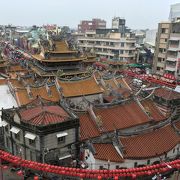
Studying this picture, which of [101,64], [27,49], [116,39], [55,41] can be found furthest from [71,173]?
[27,49]

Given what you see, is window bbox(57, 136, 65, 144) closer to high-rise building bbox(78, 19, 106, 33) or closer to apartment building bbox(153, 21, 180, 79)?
apartment building bbox(153, 21, 180, 79)

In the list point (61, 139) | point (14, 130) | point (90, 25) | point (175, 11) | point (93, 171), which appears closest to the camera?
point (93, 171)

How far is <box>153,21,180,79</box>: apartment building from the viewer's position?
3137 inches

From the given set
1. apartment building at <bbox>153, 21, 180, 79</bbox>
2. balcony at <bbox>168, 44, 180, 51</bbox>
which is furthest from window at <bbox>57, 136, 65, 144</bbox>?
balcony at <bbox>168, 44, 180, 51</bbox>

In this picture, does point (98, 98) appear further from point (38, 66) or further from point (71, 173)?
point (71, 173)

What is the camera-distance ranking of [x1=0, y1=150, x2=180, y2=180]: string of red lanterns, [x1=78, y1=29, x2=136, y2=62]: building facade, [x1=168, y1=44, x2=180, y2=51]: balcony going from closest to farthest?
[x1=0, y1=150, x2=180, y2=180]: string of red lanterns < [x1=168, y1=44, x2=180, y2=51]: balcony < [x1=78, y1=29, x2=136, y2=62]: building facade

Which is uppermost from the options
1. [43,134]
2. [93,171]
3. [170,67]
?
[170,67]

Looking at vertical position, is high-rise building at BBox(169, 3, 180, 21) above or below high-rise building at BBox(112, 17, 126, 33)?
above

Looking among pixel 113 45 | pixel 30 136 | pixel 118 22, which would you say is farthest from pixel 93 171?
pixel 118 22

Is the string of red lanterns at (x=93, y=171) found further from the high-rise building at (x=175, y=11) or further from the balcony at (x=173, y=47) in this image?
the high-rise building at (x=175, y=11)

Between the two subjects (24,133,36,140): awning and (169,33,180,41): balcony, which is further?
(169,33,180,41): balcony

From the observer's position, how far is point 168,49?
3223 inches

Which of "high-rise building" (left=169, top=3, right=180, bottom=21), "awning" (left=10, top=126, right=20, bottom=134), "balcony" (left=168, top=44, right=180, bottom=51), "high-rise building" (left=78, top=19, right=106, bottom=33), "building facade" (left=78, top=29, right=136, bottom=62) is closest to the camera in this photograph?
"awning" (left=10, top=126, right=20, bottom=134)

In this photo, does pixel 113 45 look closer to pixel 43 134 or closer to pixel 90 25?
pixel 43 134
